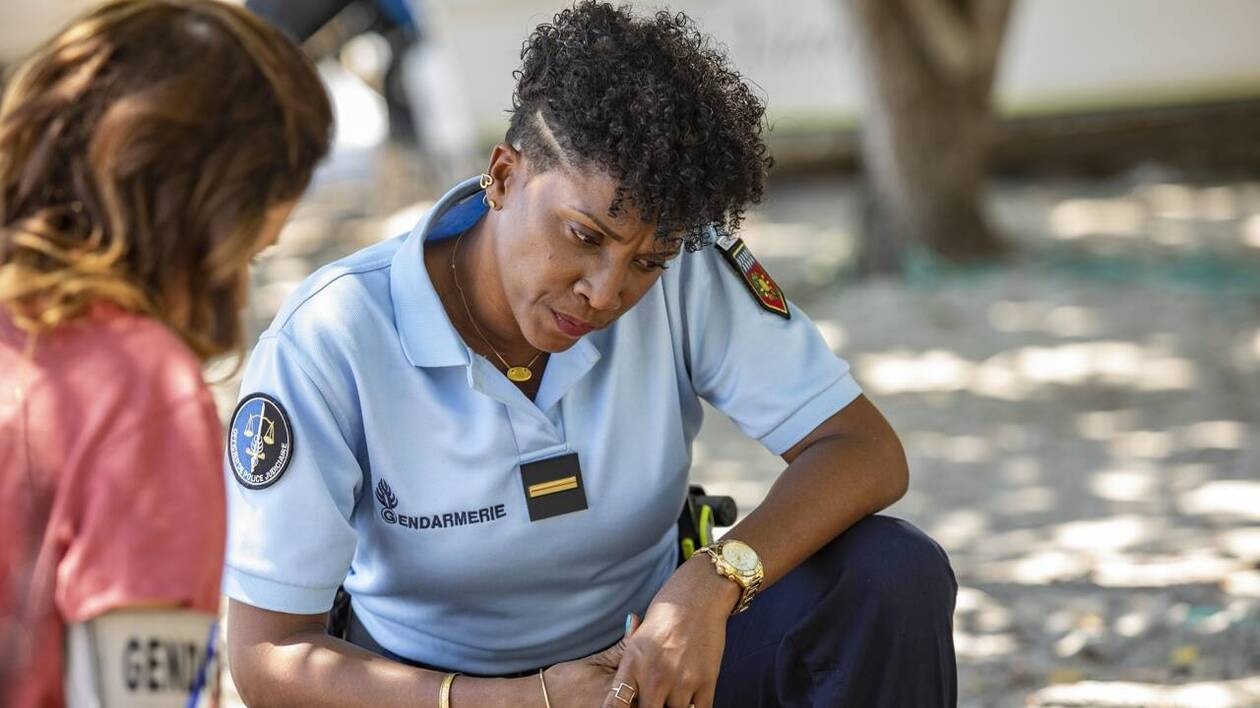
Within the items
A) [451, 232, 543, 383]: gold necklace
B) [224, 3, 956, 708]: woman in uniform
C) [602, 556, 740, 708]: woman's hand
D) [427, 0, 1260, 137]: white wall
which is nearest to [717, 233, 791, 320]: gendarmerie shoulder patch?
[224, 3, 956, 708]: woman in uniform

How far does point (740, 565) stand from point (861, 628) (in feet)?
0.60

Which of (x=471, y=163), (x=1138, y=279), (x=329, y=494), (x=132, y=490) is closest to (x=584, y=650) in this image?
(x=329, y=494)

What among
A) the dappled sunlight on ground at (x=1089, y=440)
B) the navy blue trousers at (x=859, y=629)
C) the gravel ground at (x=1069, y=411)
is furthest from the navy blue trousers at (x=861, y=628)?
the dappled sunlight on ground at (x=1089, y=440)

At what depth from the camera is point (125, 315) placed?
1.53 m

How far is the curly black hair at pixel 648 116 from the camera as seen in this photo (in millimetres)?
1921

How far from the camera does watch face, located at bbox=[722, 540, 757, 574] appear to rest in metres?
2.08

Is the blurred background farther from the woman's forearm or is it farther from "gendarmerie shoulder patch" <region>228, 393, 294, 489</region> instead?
the woman's forearm

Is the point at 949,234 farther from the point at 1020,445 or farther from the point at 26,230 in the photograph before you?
the point at 26,230

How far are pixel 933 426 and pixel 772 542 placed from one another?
3207 millimetres

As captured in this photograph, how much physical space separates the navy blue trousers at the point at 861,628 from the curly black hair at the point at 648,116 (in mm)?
483

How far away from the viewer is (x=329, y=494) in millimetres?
1965

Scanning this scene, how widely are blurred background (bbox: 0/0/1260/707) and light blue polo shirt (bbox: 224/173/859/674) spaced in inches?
3.8

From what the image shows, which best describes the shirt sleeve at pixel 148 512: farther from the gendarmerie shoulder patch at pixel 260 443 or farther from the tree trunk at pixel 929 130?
the tree trunk at pixel 929 130

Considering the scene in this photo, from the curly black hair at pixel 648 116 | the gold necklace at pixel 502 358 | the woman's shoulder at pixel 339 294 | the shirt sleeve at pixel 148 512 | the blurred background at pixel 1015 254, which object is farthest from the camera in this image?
the blurred background at pixel 1015 254
